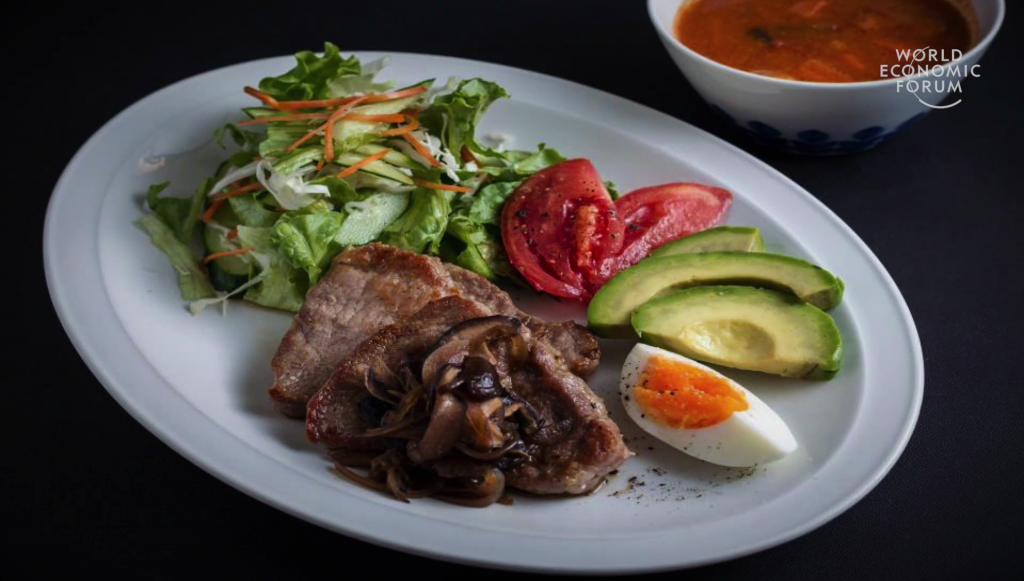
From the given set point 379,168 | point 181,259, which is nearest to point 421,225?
point 379,168

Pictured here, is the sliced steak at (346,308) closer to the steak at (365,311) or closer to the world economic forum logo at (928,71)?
the steak at (365,311)

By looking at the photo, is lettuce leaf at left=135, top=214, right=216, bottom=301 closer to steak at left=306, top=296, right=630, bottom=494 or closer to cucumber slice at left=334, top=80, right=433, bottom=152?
cucumber slice at left=334, top=80, right=433, bottom=152

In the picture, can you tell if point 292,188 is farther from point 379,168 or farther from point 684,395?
point 684,395

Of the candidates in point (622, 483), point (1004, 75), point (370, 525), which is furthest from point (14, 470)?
point (1004, 75)

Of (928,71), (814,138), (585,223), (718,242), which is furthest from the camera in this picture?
(814,138)

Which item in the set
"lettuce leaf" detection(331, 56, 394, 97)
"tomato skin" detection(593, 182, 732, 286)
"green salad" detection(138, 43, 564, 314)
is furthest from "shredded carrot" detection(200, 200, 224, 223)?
"tomato skin" detection(593, 182, 732, 286)

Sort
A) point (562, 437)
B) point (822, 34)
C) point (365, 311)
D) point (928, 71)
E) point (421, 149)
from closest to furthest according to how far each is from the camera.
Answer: point (562, 437) < point (365, 311) < point (421, 149) < point (928, 71) < point (822, 34)
